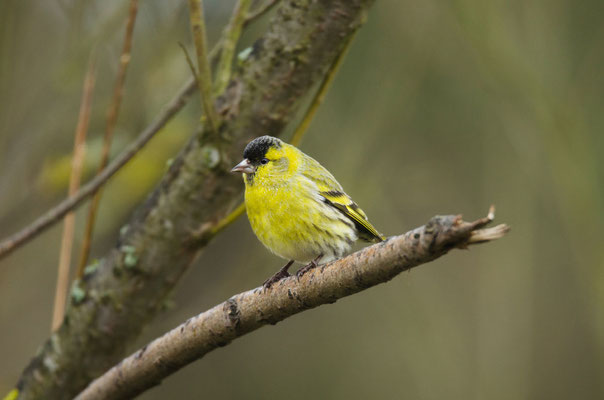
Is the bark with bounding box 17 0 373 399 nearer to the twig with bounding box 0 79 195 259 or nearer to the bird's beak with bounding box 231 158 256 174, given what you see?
the bird's beak with bounding box 231 158 256 174

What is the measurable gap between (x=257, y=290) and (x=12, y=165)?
253 centimetres

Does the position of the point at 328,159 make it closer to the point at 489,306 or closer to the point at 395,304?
the point at 489,306

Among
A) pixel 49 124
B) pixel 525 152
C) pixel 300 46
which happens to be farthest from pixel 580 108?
pixel 49 124

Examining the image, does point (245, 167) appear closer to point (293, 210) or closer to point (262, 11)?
point (293, 210)

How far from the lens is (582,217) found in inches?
180

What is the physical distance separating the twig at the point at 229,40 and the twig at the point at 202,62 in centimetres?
28

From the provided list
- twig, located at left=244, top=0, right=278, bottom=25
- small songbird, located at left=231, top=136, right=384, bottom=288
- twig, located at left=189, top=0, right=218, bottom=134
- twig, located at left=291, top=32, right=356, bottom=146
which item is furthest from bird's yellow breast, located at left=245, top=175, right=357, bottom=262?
twig, located at left=244, top=0, right=278, bottom=25

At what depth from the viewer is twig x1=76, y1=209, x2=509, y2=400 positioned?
1.78 metres

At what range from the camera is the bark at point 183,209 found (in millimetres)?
3264

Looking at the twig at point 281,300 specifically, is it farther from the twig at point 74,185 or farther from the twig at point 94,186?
the twig at point 94,186

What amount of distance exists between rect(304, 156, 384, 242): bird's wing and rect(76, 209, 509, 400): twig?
115 centimetres

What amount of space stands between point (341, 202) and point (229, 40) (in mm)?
1046

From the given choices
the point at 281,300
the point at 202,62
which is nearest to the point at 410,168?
the point at 202,62

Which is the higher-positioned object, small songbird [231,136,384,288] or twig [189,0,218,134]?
twig [189,0,218,134]
